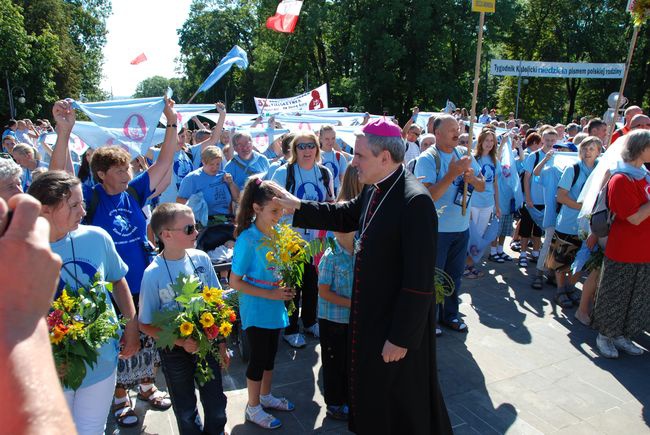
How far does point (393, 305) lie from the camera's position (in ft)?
8.74

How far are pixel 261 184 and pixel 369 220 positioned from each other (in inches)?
36.5

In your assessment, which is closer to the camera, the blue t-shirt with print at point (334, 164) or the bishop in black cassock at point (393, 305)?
the bishop in black cassock at point (393, 305)

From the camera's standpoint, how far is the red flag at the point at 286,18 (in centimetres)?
1155

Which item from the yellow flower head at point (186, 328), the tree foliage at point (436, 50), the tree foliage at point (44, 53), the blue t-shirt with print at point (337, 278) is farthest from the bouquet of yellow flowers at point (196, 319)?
the tree foliage at point (44, 53)

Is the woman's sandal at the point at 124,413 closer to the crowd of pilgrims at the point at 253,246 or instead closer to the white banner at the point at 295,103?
the crowd of pilgrims at the point at 253,246

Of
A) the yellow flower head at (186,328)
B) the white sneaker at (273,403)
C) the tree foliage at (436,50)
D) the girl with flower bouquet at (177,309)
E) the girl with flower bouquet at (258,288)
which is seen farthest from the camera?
the tree foliage at (436,50)

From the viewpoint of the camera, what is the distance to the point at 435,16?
98.3 feet

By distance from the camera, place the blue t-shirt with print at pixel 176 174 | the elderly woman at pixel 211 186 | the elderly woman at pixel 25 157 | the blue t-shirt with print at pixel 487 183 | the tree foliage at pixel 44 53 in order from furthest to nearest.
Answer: the tree foliage at pixel 44 53, the blue t-shirt with print at pixel 176 174, the blue t-shirt with print at pixel 487 183, the elderly woman at pixel 25 157, the elderly woman at pixel 211 186

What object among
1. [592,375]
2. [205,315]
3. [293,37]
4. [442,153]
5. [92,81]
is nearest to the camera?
[205,315]

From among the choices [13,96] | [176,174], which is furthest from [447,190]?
[13,96]

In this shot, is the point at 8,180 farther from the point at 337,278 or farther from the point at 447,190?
the point at 447,190

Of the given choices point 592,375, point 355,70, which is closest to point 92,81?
point 355,70

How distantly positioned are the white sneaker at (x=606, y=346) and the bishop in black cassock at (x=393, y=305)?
2630 millimetres

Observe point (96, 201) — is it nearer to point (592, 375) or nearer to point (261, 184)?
point (261, 184)
